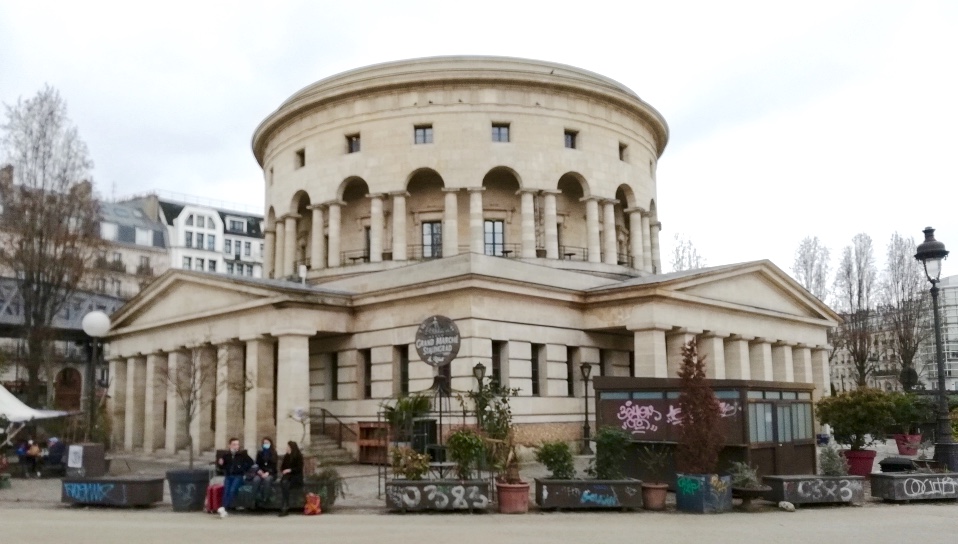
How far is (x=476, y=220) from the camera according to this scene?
124 ft

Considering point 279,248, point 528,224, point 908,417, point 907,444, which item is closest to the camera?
point 908,417

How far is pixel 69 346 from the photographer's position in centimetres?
7181

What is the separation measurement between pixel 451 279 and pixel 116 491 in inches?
490

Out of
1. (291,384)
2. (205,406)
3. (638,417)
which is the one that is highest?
(291,384)

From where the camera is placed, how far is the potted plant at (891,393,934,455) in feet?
92.8

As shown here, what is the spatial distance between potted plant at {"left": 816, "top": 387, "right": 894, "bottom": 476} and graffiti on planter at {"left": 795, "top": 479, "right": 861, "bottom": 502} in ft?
18.9

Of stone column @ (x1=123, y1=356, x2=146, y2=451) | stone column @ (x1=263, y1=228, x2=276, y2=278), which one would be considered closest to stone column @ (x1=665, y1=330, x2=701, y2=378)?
stone column @ (x1=263, y1=228, x2=276, y2=278)

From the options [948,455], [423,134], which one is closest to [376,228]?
[423,134]

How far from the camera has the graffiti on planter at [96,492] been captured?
19.6 metres

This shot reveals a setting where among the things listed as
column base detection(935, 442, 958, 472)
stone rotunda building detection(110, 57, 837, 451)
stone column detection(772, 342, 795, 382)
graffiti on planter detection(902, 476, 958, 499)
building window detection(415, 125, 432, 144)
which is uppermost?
building window detection(415, 125, 432, 144)

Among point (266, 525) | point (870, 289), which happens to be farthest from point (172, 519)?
point (870, 289)

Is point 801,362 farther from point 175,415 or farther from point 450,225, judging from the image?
point 175,415

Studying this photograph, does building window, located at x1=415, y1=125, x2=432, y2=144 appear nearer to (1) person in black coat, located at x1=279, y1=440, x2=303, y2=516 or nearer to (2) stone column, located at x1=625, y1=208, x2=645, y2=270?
(2) stone column, located at x1=625, y1=208, x2=645, y2=270

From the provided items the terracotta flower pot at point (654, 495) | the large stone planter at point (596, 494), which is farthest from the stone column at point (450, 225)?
the terracotta flower pot at point (654, 495)
